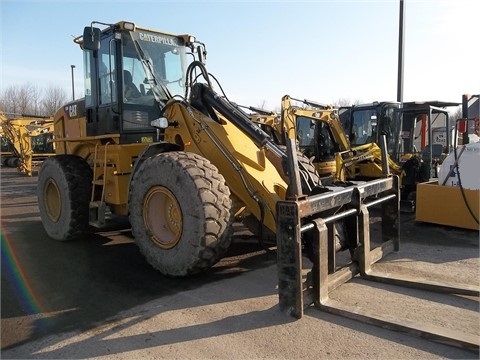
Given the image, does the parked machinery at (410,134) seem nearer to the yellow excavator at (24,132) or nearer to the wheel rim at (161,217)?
the wheel rim at (161,217)

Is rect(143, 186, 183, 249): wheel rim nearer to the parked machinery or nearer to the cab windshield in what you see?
the cab windshield

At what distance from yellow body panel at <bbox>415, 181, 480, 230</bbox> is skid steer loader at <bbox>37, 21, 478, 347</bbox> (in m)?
2.40

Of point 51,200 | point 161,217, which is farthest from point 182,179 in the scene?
point 51,200

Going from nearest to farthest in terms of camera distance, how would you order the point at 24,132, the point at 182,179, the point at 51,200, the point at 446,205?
the point at 182,179 → the point at 51,200 → the point at 446,205 → the point at 24,132

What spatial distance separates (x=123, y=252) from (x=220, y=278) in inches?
73.9

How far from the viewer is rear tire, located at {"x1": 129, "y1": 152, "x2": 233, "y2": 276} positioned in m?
4.33

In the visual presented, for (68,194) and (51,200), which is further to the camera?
(51,200)

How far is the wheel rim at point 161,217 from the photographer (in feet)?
15.8

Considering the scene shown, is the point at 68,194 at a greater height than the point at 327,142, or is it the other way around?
the point at 327,142

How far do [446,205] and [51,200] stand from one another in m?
6.87

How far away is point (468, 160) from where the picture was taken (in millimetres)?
7566

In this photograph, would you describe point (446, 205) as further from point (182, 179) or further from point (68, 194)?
point (68, 194)

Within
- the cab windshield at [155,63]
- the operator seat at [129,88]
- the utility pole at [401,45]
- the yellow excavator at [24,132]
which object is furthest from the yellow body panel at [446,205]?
the yellow excavator at [24,132]

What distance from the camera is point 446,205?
7535 millimetres
